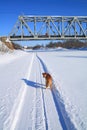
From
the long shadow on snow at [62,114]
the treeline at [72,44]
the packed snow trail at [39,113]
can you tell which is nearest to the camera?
the long shadow on snow at [62,114]

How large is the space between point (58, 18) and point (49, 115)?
184 ft

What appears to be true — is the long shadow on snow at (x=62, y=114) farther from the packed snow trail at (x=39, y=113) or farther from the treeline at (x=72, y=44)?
the treeline at (x=72, y=44)

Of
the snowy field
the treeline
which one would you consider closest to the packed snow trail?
the snowy field

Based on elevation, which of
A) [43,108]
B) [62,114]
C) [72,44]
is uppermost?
[72,44]

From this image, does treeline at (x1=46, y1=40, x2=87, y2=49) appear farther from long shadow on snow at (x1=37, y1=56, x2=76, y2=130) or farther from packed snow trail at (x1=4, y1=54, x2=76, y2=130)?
long shadow on snow at (x1=37, y1=56, x2=76, y2=130)

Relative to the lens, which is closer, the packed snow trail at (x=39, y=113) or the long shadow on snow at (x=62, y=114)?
the long shadow on snow at (x=62, y=114)

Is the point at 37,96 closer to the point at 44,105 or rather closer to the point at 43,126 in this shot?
the point at 44,105

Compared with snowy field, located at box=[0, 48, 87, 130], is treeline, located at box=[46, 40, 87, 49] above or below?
above

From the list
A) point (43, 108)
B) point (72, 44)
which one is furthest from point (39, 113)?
point (72, 44)

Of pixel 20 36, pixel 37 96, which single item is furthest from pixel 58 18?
pixel 37 96

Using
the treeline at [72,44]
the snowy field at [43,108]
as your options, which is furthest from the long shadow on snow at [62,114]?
the treeline at [72,44]

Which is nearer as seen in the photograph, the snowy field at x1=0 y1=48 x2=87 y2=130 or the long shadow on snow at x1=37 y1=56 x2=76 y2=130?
the long shadow on snow at x1=37 y1=56 x2=76 y2=130

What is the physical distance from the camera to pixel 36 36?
54875 millimetres

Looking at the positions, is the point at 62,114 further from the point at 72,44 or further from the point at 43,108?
the point at 72,44
